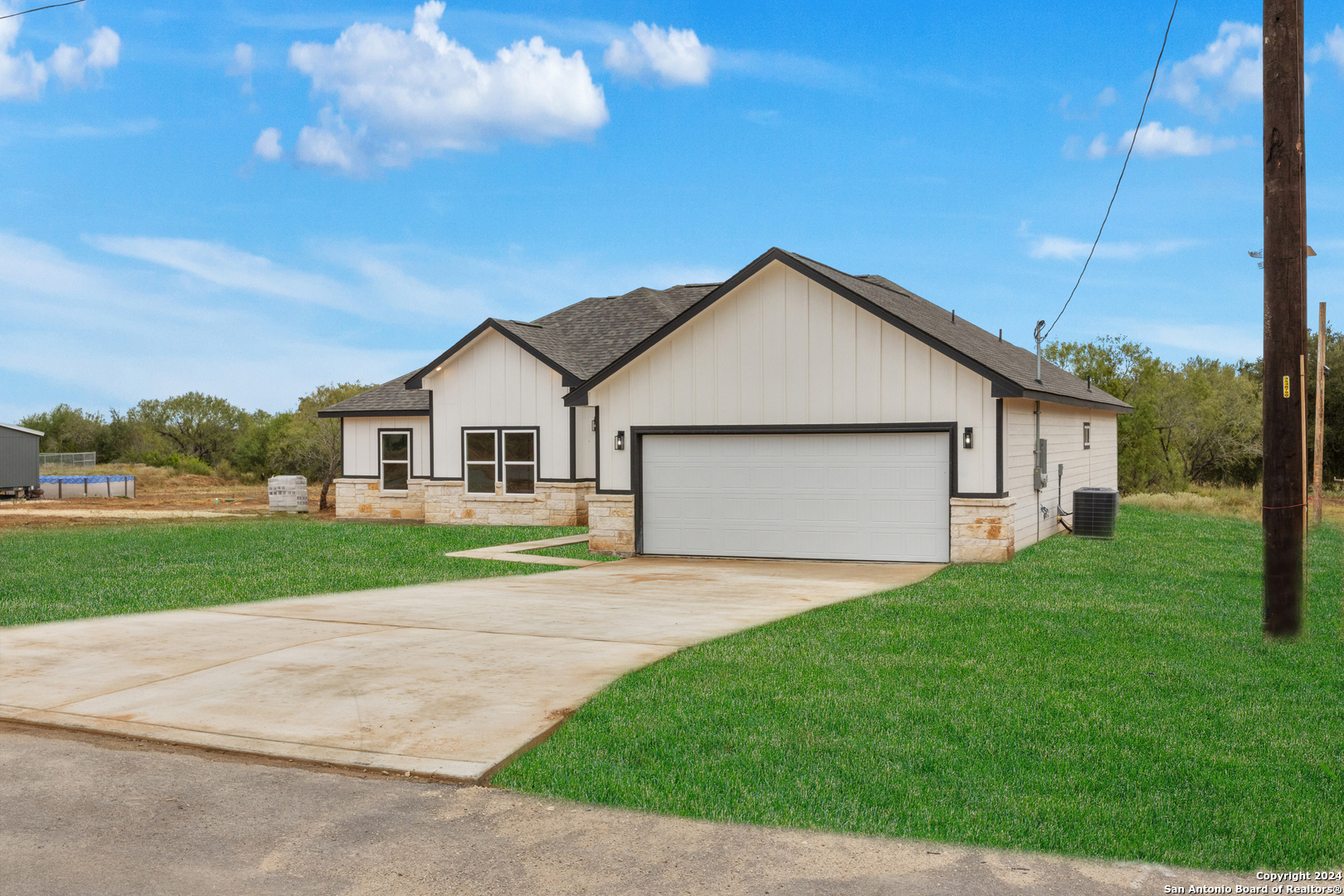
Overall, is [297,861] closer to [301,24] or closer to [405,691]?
[405,691]

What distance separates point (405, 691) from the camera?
7703 mm

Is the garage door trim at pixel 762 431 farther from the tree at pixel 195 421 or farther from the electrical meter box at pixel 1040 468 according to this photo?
the tree at pixel 195 421

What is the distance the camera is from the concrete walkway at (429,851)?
14.4ft

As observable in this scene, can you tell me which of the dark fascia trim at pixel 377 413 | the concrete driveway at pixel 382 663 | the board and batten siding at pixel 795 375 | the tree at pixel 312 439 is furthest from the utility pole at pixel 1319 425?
the tree at pixel 312 439

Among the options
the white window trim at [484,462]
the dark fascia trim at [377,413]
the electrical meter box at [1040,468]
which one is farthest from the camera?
the dark fascia trim at [377,413]

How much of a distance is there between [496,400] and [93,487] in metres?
28.3

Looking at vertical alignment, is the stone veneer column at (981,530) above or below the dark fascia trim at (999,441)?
below

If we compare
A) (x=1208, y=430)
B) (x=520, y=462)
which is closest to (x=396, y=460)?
(x=520, y=462)

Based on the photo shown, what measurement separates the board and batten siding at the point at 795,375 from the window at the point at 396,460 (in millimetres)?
10400

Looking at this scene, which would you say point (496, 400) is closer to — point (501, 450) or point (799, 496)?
point (501, 450)

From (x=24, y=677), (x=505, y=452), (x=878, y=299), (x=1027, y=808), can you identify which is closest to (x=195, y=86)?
(x=505, y=452)

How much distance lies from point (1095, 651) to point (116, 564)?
1477 centimetres

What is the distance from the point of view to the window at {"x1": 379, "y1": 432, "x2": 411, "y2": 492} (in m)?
26.6

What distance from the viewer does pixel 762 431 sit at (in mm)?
16875
